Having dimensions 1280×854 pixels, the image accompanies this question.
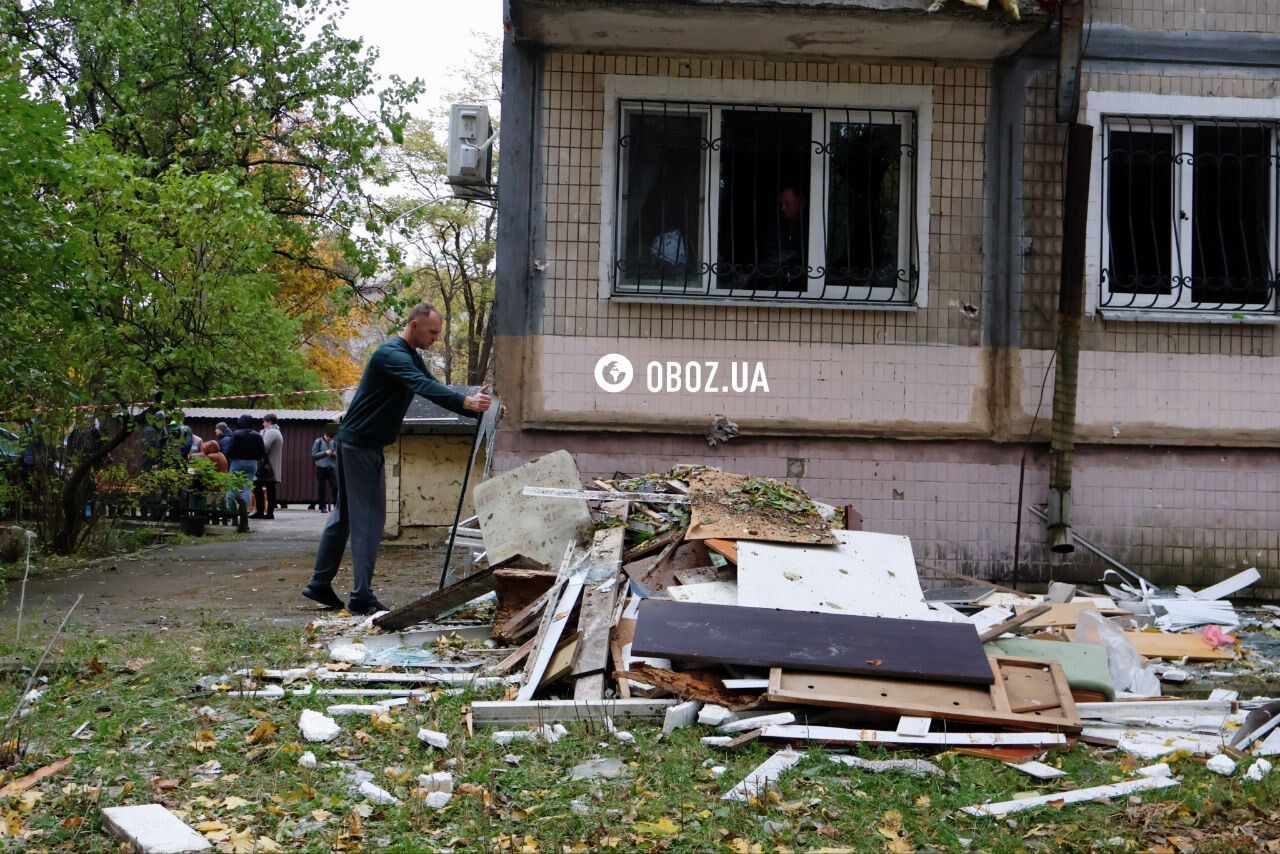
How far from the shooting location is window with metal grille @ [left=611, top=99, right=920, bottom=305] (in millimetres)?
8953

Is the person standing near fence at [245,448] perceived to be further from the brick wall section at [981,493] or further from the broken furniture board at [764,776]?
the broken furniture board at [764,776]

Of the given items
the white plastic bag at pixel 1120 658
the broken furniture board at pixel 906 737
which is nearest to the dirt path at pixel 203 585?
the broken furniture board at pixel 906 737

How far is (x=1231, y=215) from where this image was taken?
29.9 feet

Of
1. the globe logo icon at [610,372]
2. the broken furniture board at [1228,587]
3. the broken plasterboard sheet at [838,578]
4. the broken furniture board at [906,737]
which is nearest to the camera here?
the broken furniture board at [906,737]

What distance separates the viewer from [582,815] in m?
3.60

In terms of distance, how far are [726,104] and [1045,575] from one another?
4081 mm

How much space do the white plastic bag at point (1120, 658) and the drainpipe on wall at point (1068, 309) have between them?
8.87ft

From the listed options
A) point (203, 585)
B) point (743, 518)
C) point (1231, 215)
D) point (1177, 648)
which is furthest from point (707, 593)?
point (1231, 215)

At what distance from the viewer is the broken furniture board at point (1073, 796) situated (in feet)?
12.1

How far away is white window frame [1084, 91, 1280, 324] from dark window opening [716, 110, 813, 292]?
2.04 m

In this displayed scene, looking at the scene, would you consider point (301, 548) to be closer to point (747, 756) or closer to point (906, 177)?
point (906, 177)

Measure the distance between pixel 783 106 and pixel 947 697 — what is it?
17.8 ft

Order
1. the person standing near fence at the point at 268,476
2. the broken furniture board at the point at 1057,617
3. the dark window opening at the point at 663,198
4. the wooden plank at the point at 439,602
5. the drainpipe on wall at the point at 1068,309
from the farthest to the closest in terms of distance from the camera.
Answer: the person standing near fence at the point at 268,476
the dark window opening at the point at 663,198
the drainpipe on wall at the point at 1068,309
the wooden plank at the point at 439,602
the broken furniture board at the point at 1057,617

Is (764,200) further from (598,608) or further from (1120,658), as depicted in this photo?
(1120,658)
